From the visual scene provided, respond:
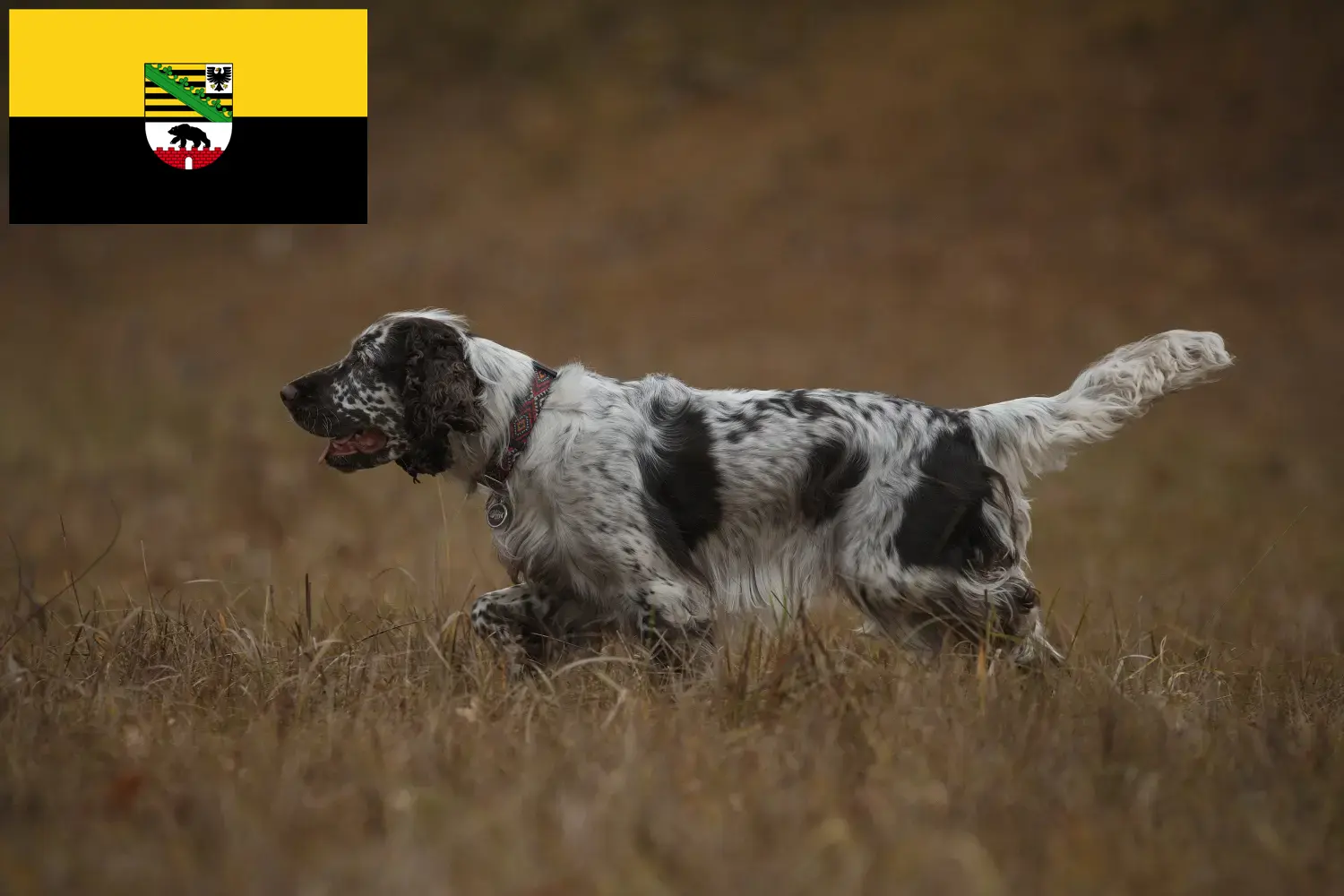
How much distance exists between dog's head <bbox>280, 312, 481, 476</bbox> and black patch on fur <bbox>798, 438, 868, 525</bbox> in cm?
110

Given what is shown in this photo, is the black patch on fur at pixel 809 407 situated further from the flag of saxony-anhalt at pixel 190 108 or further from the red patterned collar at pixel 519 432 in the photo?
the flag of saxony-anhalt at pixel 190 108

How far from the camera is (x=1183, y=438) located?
1335 centimetres

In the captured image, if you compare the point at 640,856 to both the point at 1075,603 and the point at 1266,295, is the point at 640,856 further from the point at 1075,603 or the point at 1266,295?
the point at 1266,295

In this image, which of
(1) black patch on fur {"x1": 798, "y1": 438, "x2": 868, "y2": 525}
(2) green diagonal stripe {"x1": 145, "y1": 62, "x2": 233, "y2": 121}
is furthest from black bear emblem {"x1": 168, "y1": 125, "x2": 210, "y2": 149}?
(1) black patch on fur {"x1": 798, "y1": 438, "x2": 868, "y2": 525}

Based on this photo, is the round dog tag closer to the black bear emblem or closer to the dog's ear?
the dog's ear

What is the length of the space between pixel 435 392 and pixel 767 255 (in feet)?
50.7

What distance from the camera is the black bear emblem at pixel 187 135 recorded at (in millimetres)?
8336

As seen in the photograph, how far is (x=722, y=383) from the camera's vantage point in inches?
592

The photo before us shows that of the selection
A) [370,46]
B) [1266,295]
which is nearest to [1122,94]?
[1266,295]

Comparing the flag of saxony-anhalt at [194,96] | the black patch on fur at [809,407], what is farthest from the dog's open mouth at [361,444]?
the flag of saxony-anhalt at [194,96]

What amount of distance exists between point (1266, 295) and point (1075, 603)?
1078 cm

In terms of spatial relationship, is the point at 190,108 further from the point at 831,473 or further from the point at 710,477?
the point at 831,473

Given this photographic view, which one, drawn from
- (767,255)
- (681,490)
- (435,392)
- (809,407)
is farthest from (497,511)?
(767,255)

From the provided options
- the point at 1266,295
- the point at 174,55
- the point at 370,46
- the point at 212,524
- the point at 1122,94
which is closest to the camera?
the point at 174,55
